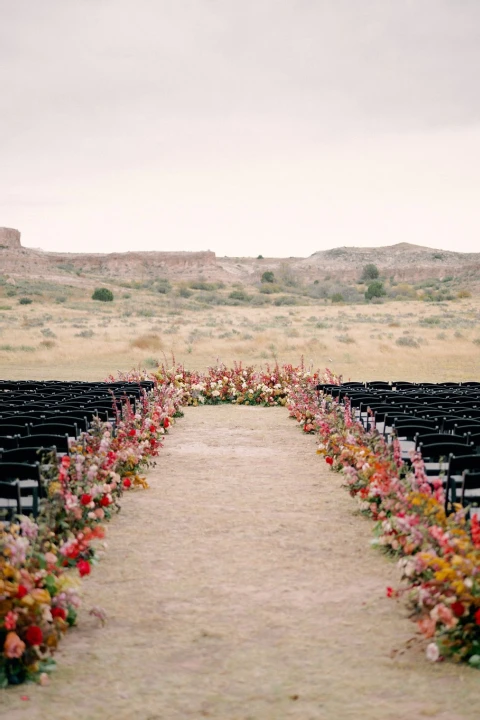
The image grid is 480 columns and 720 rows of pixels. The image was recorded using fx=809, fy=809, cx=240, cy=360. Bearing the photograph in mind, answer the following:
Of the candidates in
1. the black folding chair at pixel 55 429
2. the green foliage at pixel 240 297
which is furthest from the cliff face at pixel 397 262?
the black folding chair at pixel 55 429

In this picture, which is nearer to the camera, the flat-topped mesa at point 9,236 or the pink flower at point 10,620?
the pink flower at point 10,620

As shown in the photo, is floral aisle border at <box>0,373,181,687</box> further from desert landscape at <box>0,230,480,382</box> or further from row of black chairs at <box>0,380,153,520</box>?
desert landscape at <box>0,230,480,382</box>

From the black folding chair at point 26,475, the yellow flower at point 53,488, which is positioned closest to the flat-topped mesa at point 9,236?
the black folding chair at point 26,475

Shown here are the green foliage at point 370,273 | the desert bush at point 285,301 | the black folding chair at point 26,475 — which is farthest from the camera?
the green foliage at point 370,273

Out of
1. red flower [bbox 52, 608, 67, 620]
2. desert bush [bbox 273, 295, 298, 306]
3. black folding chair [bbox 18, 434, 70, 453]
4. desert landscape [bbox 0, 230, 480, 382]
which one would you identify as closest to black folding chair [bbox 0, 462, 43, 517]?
black folding chair [bbox 18, 434, 70, 453]

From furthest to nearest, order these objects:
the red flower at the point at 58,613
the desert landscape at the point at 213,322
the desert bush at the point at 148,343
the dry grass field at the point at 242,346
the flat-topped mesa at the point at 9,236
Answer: the flat-topped mesa at the point at 9,236 → the desert bush at the point at 148,343 → the desert landscape at the point at 213,322 → the dry grass field at the point at 242,346 → the red flower at the point at 58,613

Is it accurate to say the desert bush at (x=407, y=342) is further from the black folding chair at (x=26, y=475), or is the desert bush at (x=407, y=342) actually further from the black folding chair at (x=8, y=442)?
the black folding chair at (x=26, y=475)

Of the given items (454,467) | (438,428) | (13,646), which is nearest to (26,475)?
(13,646)

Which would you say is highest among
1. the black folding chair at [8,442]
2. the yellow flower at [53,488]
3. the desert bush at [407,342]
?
the desert bush at [407,342]

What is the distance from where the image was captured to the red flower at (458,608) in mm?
5148

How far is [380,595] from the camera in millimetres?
6523

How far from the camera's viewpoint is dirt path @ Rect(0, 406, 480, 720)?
4680mm

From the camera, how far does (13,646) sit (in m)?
4.73

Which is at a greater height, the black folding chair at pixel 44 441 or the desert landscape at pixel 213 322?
the desert landscape at pixel 213 322
